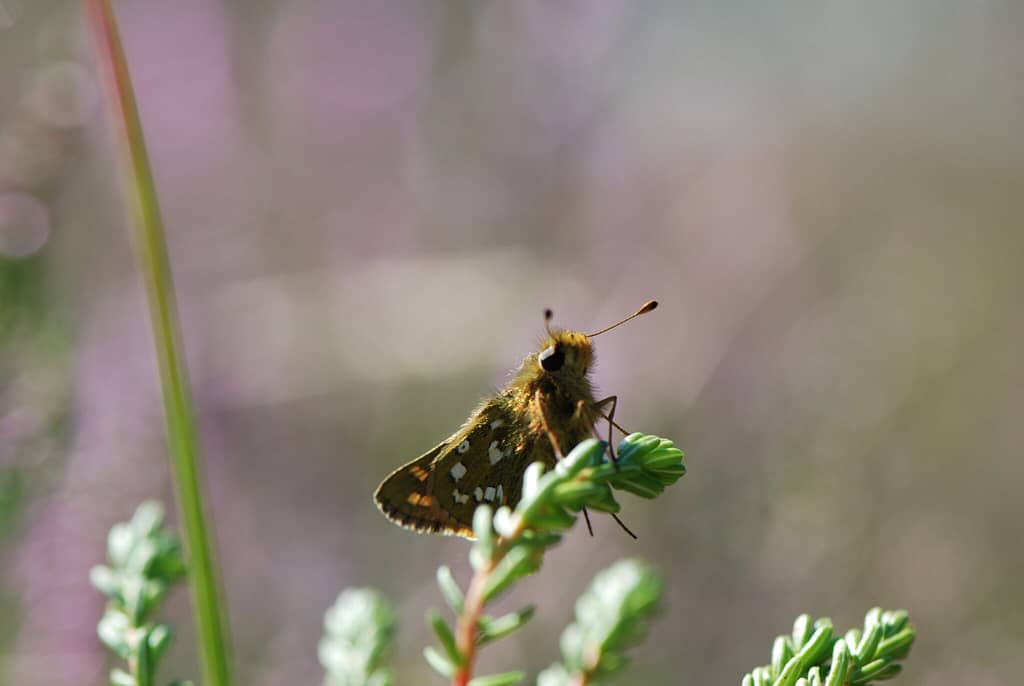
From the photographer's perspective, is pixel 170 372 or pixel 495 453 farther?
pixel 495 453

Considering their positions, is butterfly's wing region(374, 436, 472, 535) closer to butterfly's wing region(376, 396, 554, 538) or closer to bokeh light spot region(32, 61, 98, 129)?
butterfly's wing region(376, 396, 554, 538)

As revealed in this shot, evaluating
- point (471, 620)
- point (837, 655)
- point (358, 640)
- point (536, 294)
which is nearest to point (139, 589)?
point (358, 640)

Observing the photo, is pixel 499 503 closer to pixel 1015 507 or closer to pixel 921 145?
pixel 1015 507

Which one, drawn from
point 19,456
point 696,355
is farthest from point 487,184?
point 19,456

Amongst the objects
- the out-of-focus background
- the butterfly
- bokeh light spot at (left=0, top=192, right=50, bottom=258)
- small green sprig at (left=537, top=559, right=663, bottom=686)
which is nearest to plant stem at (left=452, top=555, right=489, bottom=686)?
small green sprig at (left=537, top=559, right=663, bottom=686)

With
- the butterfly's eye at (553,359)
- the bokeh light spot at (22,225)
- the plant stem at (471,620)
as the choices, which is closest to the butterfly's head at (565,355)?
the butterfly's eye at (553,359)

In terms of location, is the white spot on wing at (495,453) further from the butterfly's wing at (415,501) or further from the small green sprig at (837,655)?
the small green sprig at (837,655)

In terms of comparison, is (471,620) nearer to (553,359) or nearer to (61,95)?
(553,359)
